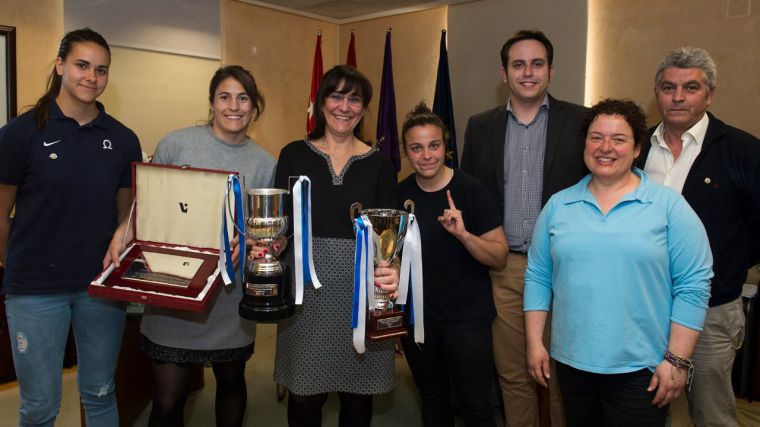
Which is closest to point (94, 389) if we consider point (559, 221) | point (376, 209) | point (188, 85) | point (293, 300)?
point (293, 300)

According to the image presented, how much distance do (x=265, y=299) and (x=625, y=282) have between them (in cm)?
107

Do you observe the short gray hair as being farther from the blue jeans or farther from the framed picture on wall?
the framed picture on wall

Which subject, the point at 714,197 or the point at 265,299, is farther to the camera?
the point at 714,197

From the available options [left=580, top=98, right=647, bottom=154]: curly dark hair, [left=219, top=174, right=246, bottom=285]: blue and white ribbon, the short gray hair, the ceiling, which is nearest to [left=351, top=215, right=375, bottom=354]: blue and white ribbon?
[left=219, top=174, right=246, bottom=285]: blue and white ribbon

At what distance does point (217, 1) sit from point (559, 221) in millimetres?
4273

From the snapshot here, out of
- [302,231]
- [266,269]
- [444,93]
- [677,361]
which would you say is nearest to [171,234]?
[266,269]

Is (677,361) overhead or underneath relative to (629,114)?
underneath

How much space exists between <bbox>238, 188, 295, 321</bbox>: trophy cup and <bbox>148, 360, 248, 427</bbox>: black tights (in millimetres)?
403

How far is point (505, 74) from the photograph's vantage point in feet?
8.33

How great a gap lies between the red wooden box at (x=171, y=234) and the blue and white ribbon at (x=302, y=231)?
0.24 m

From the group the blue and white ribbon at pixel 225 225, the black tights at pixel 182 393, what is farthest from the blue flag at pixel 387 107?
the blue and white ribbon at pixel 225 225

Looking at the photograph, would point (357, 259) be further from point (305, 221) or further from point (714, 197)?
point (714, 197)

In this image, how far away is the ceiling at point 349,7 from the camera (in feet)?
17.7

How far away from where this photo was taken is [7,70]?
3.95m
